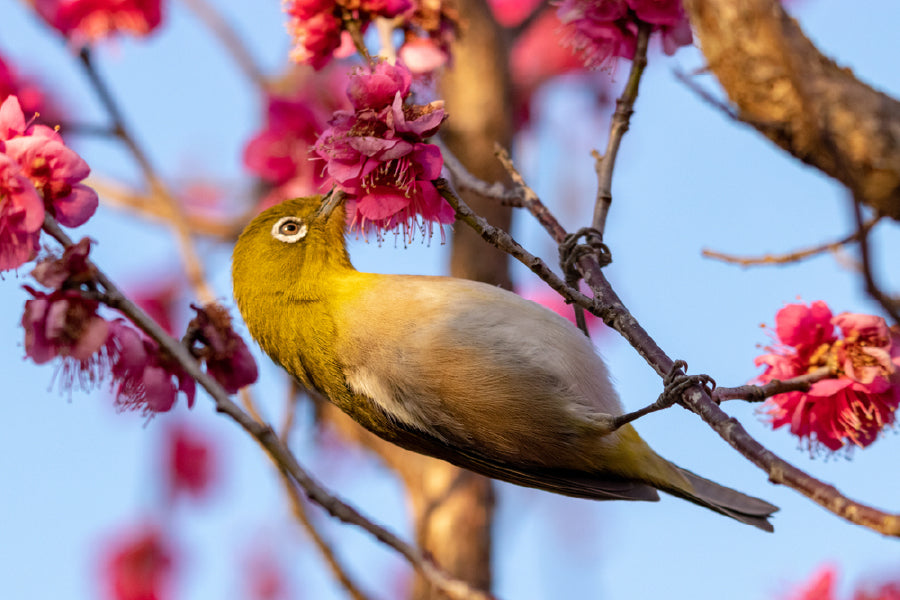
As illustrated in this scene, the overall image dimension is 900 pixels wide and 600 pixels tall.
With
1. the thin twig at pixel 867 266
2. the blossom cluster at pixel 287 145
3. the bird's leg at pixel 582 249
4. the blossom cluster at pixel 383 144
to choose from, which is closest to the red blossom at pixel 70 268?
the blossom cluster at pixel 383 144

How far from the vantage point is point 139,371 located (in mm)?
2775

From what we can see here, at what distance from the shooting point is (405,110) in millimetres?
2605

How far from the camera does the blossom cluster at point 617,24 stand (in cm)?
317

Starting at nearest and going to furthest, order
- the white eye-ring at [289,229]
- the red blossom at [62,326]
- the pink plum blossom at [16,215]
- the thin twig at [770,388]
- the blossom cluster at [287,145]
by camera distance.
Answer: the thin twig at [770,388] → the pink plum blossom at [16,215] → the red blossom at [62,326] → the white eye-ring at [289,229] → the blossom cluster at [287,145]

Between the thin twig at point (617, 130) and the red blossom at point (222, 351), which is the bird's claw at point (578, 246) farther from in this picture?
the red blossom at point (222, 351)

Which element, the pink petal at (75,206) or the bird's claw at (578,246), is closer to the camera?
the pink petal at (75,206)

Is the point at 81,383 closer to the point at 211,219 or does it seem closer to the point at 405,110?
the point at 405,110

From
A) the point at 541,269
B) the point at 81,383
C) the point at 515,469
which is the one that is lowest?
the point at 81,383

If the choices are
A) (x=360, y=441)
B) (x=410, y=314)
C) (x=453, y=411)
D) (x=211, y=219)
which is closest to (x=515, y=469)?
(x=453, y=411)

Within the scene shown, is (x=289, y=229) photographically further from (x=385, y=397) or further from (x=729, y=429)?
(x=729, y=429)

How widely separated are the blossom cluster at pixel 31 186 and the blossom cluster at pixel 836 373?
86.5 inches

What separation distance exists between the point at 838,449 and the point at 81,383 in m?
2.44

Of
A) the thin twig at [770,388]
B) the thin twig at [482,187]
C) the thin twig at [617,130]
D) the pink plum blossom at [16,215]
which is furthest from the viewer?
the thin twig at [482,187]

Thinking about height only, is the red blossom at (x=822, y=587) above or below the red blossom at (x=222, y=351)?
above
